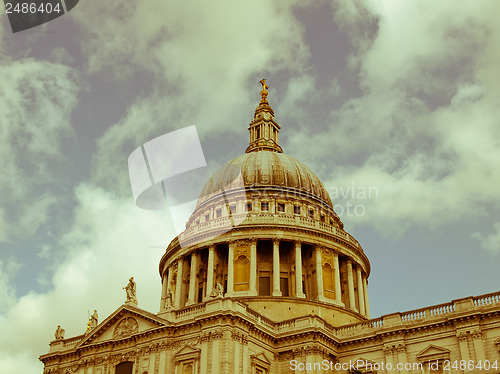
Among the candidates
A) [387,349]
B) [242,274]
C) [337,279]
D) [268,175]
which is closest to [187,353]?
[387,349]

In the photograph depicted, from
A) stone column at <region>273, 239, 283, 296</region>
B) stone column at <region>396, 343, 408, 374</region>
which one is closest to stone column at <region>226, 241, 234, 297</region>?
stone column at <region>273, 239, 283, 296</region>

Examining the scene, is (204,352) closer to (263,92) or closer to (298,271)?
(298,271)

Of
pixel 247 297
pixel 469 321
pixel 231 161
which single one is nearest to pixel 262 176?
pixel 231 161

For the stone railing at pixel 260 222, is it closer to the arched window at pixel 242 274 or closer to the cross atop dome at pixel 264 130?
the arched window at pixel 242 274

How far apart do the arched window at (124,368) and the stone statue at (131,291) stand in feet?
16.3

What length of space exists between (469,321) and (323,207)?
89.8 ft

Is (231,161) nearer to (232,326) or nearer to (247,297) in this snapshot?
(247,297)

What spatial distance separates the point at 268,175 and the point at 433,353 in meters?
29.5

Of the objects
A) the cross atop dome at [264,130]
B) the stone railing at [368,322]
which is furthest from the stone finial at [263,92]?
the stone railing at [368,322]

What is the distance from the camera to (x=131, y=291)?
48219 millimetres

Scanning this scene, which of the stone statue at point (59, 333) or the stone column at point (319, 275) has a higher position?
the stone column at point (319, 275)

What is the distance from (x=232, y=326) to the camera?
41.6 m

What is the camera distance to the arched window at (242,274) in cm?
5588

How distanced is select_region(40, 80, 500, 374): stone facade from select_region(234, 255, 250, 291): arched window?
118 millimetres
